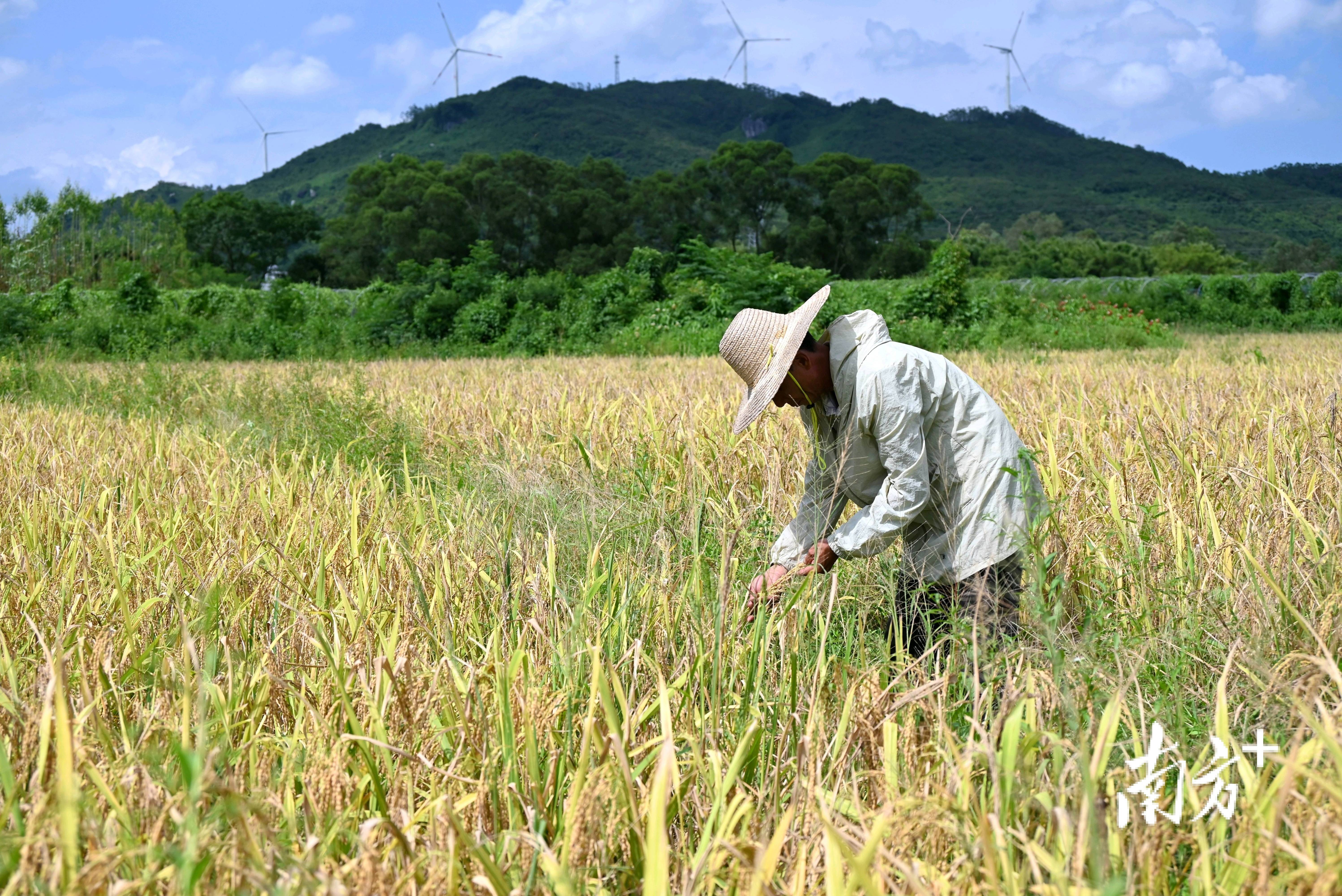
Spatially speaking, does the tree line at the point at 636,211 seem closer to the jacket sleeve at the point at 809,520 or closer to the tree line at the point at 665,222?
the tree line at the point at 665,222

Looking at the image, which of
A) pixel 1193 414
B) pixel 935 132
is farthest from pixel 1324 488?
pixel 935 132

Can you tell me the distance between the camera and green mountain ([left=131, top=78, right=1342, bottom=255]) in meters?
59.9

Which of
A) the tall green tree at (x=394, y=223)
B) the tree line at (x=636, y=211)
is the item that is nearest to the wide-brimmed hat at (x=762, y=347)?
the tall green tree at (x=394, y=223)

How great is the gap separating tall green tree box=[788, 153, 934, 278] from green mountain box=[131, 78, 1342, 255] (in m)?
16.5

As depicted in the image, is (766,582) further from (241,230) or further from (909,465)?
(241,230)

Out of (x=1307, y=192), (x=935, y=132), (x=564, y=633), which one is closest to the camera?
(x=564, y=633)

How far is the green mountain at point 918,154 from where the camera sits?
59.9 m

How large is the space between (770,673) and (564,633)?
1.45 feet

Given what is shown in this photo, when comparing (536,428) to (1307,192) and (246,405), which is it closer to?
(246,405)

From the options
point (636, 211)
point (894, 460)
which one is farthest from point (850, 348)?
point (636, 211)

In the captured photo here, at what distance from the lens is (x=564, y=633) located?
81.5 inches

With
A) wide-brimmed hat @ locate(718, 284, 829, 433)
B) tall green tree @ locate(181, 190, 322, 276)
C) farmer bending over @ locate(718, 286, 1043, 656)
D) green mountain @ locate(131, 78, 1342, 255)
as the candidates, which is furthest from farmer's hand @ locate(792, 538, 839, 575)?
green mountain @ locate(131, 78, 1342, 255)

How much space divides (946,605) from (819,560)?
1.69 ft

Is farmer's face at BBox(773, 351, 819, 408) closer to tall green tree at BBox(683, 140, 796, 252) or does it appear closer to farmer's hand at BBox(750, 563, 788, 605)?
farmer's hand at BBox(750, 563, 788, 605)
